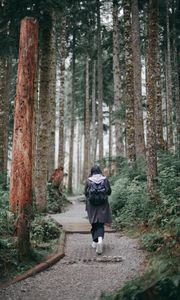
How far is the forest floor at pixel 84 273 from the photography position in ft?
21.8

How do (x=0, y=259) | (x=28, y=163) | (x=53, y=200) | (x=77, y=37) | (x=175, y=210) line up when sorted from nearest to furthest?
(x=0, y=259) < (x=28, y=163) < (x=175, y=210) < (x=53, y=200) < (x=77, y=37)

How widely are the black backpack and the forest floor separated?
50.0 inches

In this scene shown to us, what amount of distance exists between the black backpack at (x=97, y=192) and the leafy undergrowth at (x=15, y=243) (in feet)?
4.99

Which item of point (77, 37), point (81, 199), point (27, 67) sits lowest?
point (81, 199)

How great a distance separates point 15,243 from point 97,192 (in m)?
2.68

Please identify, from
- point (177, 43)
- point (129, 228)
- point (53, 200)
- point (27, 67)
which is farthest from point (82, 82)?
point (27, 67)

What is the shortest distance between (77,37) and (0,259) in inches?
979

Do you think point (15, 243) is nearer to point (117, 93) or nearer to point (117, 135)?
point (117, 135)

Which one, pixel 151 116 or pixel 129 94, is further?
pixel 129 94

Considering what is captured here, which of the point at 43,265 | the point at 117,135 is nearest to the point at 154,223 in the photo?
the point at 43,265

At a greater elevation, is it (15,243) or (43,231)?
(15,243)

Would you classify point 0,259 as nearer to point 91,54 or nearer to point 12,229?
point 12,229

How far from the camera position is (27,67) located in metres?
8.60

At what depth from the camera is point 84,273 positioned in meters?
7.97
